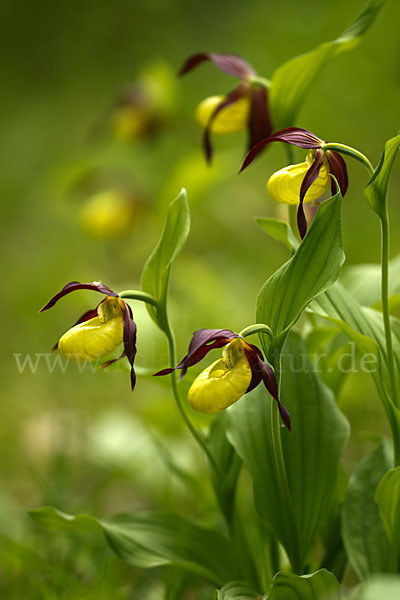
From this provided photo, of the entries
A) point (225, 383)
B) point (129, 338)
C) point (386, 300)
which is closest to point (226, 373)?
point (225, 383)

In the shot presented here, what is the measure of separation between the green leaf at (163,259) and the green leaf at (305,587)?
322 millimetres

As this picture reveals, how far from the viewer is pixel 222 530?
0.88 metres

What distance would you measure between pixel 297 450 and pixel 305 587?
0.55ft

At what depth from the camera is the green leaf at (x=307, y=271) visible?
24.1 inches

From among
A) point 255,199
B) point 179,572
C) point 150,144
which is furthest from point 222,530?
point 255,199

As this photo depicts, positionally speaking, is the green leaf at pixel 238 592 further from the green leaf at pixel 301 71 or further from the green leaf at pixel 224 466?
the green leaf at pixel 301 71

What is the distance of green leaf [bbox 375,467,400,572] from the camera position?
664 mm

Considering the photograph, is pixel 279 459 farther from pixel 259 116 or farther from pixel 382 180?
pixel 259 116

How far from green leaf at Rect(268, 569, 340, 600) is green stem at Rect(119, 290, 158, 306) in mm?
340

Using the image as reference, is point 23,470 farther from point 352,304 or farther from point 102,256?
point 102,256

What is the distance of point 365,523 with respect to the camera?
777 mm

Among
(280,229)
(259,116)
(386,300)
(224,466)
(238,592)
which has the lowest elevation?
(238,592)

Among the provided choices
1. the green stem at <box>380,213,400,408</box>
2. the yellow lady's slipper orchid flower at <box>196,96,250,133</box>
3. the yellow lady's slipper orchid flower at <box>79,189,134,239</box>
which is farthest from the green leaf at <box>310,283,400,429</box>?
the yellow lady's slipper orchid flower at <box>79,189,134,239</box>

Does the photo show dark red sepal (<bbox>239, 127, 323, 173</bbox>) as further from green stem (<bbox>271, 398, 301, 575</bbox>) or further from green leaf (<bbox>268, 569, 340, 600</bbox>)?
green leaf (<bbox>268, 569, 340, 600</bbox>)
